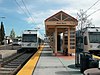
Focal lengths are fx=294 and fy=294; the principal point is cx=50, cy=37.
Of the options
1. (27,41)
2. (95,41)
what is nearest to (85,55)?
(95,41)

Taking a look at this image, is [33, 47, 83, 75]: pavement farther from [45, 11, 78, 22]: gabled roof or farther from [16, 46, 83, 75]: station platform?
[45, 11, 78, 22]: gabled roof

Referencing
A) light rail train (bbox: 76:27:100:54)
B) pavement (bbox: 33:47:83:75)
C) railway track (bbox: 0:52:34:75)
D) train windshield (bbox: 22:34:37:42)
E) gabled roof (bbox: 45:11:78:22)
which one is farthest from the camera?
train windshield (bbox: 22:34:37:42)

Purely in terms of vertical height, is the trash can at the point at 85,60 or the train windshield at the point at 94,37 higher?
the train windshield at the point at 94,37

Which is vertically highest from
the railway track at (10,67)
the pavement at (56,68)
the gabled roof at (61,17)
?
the gabled roof at (61,17)

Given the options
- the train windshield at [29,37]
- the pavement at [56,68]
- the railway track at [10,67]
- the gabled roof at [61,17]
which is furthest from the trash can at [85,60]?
the train windshield at [29,37]

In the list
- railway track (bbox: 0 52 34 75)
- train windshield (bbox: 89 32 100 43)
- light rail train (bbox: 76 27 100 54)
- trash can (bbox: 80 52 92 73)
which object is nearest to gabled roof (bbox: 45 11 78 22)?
light rail train (bbox: 76 27 100 54)

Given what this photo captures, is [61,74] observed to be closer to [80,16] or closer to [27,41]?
[80,16]

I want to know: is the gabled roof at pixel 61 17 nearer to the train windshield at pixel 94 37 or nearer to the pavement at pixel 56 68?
the train windshield at pixel 94 37

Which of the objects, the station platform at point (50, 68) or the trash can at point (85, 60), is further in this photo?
A: the station platform at point (50, 68)

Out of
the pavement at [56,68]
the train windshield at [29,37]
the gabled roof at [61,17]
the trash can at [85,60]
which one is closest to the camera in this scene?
the trash can at [85,60]

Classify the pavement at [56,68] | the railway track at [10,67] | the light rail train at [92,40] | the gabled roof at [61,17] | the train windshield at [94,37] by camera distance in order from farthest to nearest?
the train windshield at [94,37]
the light rail train at [92,40]
the gabled roof at [61,17]
the railway track at [10,67]
the pavement at [56,68]

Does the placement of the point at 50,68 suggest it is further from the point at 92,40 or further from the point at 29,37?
the point at 29,37

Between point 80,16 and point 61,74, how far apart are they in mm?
24962

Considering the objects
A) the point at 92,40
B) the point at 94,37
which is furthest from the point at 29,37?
the point at 94,37
